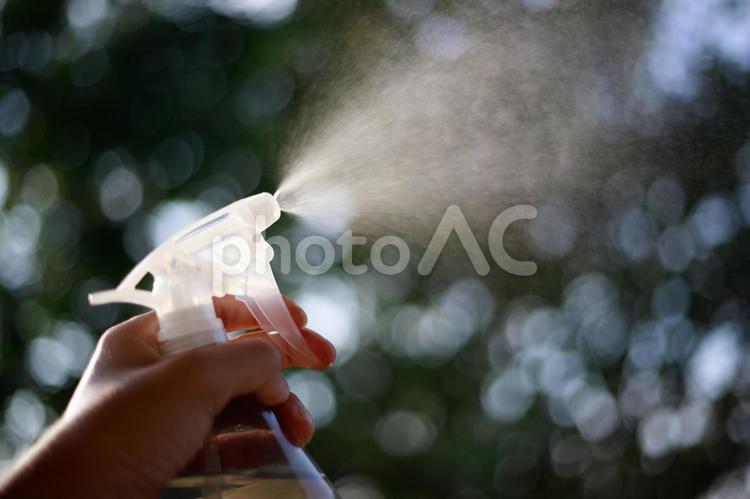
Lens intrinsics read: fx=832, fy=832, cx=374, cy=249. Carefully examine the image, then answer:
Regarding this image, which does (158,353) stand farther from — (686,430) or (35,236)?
(35,236)

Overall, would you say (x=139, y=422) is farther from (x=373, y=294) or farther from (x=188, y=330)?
(x=373, y=294)

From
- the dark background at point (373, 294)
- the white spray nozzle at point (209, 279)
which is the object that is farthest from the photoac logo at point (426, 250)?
the white spray nozzle at point (209, 279)

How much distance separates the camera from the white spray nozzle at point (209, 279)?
1.66 feet

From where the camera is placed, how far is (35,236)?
2.04 metres

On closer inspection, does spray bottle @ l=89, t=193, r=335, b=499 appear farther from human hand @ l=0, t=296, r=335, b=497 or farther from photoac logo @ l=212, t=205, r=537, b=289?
photoac logo @ l=212, t=205, r=537, b=289

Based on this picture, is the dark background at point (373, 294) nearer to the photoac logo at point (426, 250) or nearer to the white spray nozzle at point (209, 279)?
the photoac logo at point (426, 250)

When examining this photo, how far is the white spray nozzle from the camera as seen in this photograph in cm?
51

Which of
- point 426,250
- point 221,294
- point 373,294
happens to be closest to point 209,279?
point 221,294

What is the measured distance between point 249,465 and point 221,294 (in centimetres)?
11

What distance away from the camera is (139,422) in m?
0.45

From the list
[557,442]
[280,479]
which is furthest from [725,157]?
[280,479]

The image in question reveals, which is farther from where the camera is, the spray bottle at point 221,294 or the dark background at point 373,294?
the dark background at point 373,294

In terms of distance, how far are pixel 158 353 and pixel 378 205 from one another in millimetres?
395

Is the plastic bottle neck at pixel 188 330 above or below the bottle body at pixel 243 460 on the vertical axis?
above
